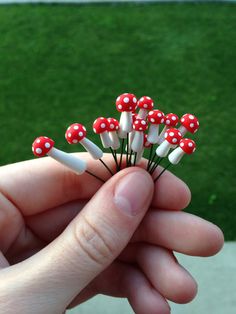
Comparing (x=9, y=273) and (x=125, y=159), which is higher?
(x=125, y=159)

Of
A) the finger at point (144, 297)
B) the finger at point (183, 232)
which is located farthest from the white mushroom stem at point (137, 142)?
the finger at point (144, 297)

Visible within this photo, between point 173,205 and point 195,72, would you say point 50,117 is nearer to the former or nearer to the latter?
point 195,72

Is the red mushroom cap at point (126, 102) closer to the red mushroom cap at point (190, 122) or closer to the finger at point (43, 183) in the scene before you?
the red mushroom cap at point (190, 122)

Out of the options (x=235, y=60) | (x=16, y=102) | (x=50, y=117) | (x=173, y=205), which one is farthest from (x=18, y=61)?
(x=173, y=205)

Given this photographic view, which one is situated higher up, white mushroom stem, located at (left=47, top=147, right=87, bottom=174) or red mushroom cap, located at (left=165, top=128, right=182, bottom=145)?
red mushroom cap, located at (left=165, top=128, right=182, bottom=145)

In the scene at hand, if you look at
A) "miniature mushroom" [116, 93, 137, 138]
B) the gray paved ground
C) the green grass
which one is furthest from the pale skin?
the green grass

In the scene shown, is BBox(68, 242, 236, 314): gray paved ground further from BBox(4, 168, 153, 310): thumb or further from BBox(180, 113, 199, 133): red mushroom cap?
BBox(180, 113, 199, 133): red mushroom cap

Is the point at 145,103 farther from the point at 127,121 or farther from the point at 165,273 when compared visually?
the point at 165,273
